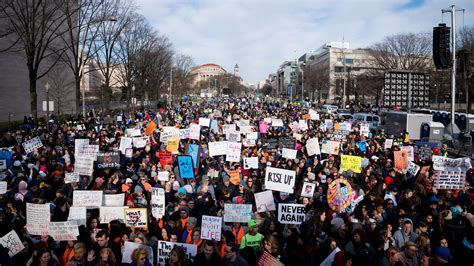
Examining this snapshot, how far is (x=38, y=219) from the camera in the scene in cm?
729

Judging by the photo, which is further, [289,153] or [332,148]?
[332,148]

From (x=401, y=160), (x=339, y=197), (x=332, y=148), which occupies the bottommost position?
(x=339, y=197)

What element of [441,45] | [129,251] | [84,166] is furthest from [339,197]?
[441,45]

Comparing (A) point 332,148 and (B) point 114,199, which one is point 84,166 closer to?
(B) point 114,199

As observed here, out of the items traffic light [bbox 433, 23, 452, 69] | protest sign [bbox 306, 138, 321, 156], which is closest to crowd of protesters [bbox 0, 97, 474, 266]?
protest sign [bbox 306, 138, 321, 156]

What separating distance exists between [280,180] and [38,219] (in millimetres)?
5098

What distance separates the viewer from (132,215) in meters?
7.56

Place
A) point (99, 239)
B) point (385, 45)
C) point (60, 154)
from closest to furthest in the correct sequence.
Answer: point (99, 239)
point (60, 154)
point (385, 45)

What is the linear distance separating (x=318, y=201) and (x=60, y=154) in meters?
9.77

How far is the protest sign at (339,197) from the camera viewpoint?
8.72 metres

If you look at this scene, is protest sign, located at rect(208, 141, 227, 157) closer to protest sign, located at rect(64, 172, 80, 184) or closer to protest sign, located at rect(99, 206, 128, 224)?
protest sign, located at rect(64, 172, 80, 184)

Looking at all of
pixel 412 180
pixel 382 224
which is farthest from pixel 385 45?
pixel 382 224

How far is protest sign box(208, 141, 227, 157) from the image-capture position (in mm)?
14312

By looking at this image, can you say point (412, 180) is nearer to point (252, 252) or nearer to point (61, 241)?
point (252, 252)
